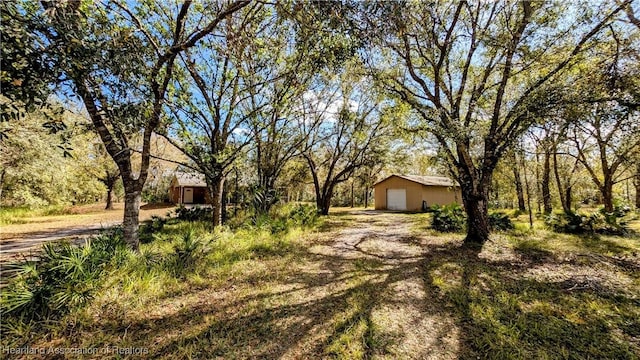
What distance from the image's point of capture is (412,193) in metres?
19.2

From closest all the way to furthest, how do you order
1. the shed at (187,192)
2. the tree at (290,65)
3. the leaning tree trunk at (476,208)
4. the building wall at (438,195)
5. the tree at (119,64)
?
the tree at (119,64) → the tree at (290,65) → the leaning tree trunk at (476,208) → the building wall at (438,195) → the shed at (187,192)

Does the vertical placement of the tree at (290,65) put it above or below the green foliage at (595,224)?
above

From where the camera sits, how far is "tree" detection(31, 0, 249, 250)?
2.54 meters

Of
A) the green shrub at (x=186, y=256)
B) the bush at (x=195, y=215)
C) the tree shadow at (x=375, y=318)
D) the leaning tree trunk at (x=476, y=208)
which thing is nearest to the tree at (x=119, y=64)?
the green shrub at (x=186, y=256)

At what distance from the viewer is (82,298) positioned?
3027 millimetres

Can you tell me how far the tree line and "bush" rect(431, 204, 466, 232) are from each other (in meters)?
1.98

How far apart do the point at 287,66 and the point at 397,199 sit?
1581 centimetres

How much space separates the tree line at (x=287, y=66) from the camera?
8.87ft

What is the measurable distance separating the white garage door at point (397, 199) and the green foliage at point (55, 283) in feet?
Result: 61.5

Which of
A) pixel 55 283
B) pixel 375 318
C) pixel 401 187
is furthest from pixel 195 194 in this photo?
pixel 375 318

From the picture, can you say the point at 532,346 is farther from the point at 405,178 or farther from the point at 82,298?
the point at 405,178

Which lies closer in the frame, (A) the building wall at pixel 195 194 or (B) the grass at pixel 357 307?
(B) the grass at pixel 357 307

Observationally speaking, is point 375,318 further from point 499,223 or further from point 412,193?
point 412,193

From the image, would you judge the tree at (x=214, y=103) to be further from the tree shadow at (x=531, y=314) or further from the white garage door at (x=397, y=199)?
the white garage door at (x=397, y=199)
